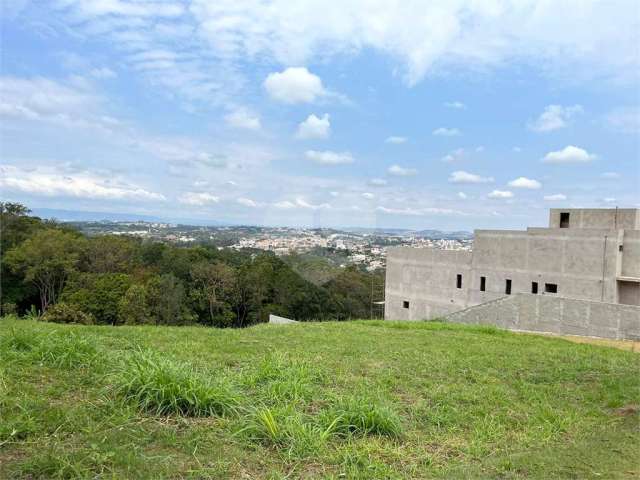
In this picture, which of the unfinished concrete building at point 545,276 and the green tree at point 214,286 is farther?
the green tree at point 214,286

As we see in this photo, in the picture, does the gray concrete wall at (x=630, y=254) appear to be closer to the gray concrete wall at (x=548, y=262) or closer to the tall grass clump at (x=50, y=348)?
the gray concrete wall at (x=548, y=262)

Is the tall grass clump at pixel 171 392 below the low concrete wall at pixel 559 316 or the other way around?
the other way around

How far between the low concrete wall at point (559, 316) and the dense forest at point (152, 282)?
19457 mm

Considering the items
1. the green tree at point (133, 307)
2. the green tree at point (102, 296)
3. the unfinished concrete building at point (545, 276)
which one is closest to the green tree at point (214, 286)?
the green tree at point (102, 296)

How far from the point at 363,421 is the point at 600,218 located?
24.4m

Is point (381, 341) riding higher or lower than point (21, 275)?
higher

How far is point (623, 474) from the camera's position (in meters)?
3.29

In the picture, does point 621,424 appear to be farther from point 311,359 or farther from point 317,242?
point 317,242

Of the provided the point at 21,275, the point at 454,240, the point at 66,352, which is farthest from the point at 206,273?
the point at 66,352

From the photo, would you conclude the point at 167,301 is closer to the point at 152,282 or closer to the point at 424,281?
the point at 152,282

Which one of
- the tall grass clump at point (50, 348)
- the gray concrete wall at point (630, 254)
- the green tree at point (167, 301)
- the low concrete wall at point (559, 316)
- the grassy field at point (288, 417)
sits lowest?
the green tree at point (167, 301)

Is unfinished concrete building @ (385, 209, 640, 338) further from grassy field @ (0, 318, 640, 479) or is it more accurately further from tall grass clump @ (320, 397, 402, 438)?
tall grass clump @ (320, 397, 402, 438)

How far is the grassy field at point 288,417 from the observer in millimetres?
2953

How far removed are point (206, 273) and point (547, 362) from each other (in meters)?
32.8
